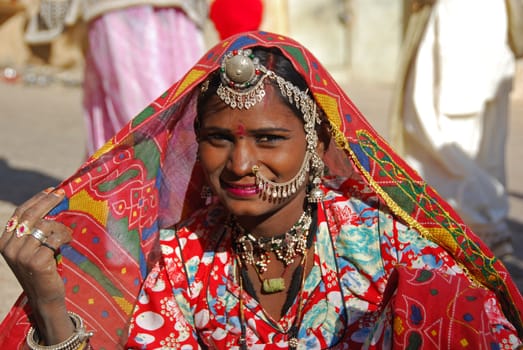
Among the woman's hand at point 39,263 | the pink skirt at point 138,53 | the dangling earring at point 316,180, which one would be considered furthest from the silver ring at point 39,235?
the pink skirt at point 138,53

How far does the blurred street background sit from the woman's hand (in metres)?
1.66

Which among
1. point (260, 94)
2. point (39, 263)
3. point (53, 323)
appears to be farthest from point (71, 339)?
point (260, 94)

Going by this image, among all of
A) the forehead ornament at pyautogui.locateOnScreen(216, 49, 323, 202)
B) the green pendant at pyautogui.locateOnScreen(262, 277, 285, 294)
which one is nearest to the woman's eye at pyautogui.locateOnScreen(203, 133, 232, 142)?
the forehead ornament at pyautogui.locateOnScreen(216, 49, 323, 202)

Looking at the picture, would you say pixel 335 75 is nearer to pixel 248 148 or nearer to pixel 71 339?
pixel 248 148

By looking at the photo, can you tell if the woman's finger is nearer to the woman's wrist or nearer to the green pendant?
the woman's wrist

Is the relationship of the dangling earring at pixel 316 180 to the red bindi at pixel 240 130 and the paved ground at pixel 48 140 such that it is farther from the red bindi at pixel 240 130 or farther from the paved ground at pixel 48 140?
the paved ground at pixel 48 140

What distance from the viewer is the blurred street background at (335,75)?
7.18 m

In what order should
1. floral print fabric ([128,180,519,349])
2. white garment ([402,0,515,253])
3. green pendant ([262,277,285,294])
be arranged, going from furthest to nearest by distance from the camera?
white garment ([402,0,515,253]) < green pendant ([262,277,285,294]) < floral print fabric ([128,180,519,349])

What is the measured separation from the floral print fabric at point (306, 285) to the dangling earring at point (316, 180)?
10 centimetres

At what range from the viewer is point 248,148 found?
2625mm

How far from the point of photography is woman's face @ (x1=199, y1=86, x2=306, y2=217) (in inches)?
103

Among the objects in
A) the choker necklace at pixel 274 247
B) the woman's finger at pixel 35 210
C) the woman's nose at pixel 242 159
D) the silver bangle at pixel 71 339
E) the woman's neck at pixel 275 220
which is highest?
the woman's nose at pixel 242 159

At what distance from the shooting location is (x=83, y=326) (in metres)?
2.61

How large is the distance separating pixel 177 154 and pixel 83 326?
690 millimetres
